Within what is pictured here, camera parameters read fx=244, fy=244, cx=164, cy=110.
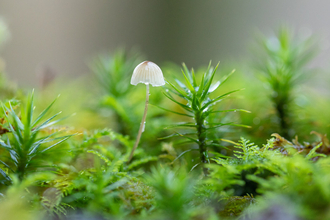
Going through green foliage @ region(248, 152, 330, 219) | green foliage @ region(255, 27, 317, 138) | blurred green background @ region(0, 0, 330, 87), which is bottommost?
green foliage @ region(248, 152, 330, 219)

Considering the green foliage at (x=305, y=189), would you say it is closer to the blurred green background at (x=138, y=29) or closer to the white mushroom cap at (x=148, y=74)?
the white mushroom cap at (x=148, y=74)

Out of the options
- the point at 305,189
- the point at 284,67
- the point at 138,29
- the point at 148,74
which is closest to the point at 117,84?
the point at 148,74

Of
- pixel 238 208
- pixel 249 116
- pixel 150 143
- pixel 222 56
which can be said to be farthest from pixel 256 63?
pixel 222 56

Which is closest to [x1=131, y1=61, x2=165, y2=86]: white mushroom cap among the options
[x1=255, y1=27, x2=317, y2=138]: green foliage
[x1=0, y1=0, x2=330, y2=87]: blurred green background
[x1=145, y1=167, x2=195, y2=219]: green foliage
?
[x1=145, y1=167, x2=195, y2=219]: green foliage

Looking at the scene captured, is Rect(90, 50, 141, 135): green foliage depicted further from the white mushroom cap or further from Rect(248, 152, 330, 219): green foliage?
Rect(248, 152, 330, 219): green foliage

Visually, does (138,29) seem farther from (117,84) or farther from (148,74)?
(148,74)

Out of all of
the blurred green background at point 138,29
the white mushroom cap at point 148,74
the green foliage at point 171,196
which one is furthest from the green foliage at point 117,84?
the blurred green background at point 138,29

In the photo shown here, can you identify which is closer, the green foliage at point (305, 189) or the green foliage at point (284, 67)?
the green foliage at point (305, 189)

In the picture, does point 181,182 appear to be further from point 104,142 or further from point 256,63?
point 256,63
